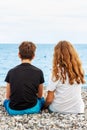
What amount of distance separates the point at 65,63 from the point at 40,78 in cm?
58

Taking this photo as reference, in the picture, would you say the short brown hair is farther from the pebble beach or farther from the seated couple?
the pebble beach

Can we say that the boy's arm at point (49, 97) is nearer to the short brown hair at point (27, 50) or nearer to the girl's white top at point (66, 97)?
the girl's white top at point (66, 97)

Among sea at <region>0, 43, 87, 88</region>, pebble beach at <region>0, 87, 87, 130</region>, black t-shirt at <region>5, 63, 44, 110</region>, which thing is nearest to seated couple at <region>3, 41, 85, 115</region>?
black t-shirt at <region>5, 63, 44, 110</region>

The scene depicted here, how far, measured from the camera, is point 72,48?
8.80 meters

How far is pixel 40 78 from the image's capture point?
890 cm

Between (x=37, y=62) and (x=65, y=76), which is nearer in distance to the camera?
(x=65, y=76)

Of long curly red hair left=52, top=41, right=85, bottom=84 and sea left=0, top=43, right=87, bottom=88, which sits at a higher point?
long curly red hair left=52, top=41, right=85, bottom=84

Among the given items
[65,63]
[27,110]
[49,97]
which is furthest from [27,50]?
[27,110]

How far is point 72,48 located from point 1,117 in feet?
6.51

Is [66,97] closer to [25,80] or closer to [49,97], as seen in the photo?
[49,97]

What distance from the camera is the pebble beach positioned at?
8.31 metres

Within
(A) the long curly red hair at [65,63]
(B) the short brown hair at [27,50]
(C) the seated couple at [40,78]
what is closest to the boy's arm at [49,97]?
(C) the seated couple at [40,78]

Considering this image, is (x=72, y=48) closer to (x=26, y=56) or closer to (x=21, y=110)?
(x=26, y=56)

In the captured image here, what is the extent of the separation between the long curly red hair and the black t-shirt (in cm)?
35
